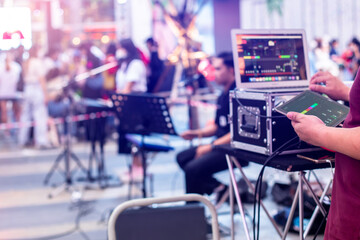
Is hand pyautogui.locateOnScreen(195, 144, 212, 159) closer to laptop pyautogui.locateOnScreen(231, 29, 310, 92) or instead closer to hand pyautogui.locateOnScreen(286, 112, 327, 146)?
laptop pyautogui.locateOnScreen(231, 29, 310, 92)

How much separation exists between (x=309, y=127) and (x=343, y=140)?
0.58 ft

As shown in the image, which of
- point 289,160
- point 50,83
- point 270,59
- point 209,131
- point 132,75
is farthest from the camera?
point 50,83

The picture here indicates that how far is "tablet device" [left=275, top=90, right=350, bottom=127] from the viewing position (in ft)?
7.94

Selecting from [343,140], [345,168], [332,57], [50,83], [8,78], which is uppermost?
[332,57]

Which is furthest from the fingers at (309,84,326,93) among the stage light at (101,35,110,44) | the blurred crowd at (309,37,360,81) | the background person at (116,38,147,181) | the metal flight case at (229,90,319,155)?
the stage light at (101,35,110,44)

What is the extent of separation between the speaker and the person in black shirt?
6.13 ft

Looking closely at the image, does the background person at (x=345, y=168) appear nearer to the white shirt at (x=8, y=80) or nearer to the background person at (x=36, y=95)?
the background person at (x=36, y=95)

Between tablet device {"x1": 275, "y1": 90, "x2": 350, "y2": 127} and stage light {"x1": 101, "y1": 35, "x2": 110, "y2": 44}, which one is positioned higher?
stage light {"x1": 101, "y1": 35, "x2": 110, "y2": 44}

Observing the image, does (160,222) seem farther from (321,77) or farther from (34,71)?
(34,71)

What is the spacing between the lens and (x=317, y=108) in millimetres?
2484

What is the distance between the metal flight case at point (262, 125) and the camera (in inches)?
115

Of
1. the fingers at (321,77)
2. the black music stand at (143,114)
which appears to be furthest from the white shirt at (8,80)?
the fingers at (321,77)

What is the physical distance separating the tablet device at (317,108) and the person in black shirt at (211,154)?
1.69m

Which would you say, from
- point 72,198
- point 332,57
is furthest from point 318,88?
point 332,57
